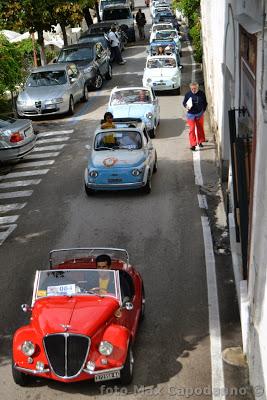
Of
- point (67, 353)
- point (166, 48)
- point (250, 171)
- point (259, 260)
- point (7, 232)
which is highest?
point (250, 171)

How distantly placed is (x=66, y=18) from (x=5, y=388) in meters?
25.8

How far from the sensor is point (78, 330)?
7883mm

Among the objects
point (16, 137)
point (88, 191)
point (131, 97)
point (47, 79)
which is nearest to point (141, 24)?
point (47, 79)

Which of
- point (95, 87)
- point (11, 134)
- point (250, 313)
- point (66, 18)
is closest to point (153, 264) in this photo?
point (250, 313)

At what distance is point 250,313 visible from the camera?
26.1 ft

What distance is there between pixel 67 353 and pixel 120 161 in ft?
25.2

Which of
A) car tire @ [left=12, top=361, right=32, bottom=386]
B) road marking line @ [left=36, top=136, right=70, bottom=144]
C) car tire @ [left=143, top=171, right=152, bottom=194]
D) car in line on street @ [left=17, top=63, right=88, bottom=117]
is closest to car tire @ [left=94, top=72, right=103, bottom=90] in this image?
car in line on street @ [left=17, top=63, right=88, bottom=117]

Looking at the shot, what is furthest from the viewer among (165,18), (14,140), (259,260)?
(165,18)

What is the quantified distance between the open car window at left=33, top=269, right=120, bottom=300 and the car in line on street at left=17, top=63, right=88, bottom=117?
14.2 metres

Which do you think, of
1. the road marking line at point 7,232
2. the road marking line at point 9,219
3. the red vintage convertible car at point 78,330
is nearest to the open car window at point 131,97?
the road marking line at point 9,219

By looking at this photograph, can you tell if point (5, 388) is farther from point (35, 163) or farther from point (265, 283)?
point (35, 163)

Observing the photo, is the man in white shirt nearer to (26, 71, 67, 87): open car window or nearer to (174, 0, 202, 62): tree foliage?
(174, 0, 202, 62): tree foliage

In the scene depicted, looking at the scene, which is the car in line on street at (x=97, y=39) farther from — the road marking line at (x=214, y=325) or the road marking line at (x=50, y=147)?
the road marking line at (x=214, y=325)

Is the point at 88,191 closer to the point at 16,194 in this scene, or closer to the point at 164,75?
the point at 16,194
